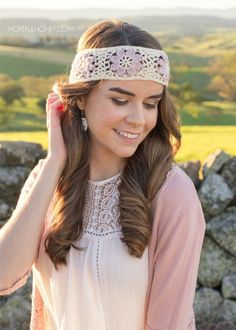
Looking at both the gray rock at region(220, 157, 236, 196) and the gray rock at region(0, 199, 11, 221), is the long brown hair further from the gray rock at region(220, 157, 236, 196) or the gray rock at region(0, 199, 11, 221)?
the gray rock at region(0, 199, 11, 221)

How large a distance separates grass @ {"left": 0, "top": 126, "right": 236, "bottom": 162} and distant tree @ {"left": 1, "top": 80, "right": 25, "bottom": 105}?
0.70ft

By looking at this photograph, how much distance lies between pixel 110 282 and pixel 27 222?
0.31 meters

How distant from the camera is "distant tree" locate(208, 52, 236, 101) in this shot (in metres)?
3.98

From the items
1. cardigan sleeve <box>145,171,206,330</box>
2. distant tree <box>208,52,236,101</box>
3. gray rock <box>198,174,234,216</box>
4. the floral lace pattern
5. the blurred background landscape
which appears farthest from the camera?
distant tree <box>208,52,236,101</box>

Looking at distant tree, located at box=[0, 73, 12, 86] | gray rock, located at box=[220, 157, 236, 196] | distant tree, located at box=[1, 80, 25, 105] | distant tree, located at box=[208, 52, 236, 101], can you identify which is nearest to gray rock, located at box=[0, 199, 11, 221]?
distant tree, located at box=[1, 80, 25, 105]

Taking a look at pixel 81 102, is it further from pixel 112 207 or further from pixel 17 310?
pixel 17 310

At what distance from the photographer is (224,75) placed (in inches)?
157

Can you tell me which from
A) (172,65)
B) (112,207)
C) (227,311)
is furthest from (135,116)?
(227,311)

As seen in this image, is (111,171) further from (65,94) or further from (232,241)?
(232,241)

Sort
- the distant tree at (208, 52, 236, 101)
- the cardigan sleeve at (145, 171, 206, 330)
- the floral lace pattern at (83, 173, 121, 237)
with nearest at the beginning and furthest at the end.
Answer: the cardigan sleeve at (145, 171, 206, 330) < the floral lace pattern at (83, 173, 121, 237) < the distant tree at (208, 52, 236, 101)

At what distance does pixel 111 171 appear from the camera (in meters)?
1.99

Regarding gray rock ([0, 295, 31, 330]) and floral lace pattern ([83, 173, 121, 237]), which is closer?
floral lace pattern ([83, 173, 121, 237])

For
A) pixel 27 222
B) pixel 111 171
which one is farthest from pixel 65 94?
pixel 27 222

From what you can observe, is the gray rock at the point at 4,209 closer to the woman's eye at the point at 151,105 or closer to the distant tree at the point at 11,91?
the distant tree at the point at 11,91
